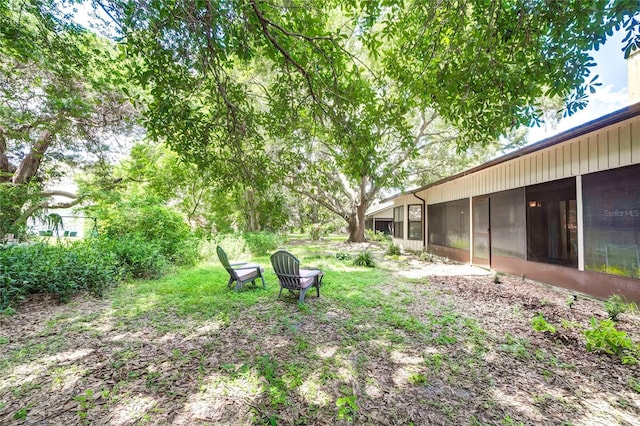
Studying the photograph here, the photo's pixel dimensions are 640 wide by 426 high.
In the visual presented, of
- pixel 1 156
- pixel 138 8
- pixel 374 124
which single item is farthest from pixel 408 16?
pixel 1 156

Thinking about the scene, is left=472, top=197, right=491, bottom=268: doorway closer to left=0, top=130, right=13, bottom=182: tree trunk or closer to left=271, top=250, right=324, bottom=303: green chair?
left=271, top=250, right=324, bottom=303: green chair

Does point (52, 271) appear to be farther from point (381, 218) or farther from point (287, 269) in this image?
point (381, 218)

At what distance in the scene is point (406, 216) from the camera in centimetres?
1340

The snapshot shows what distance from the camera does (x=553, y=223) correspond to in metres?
5.64

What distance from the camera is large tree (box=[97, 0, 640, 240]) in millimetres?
2754

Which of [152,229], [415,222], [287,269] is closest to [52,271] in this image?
[152,229]

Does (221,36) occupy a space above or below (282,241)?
above

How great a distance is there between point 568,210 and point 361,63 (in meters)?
5.06

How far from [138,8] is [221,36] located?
3.21 feet

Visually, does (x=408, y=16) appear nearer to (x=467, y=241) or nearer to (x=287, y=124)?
(x=287, y=124)

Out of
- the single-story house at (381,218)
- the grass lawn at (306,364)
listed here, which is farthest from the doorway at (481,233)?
the single-story house at (381,218)

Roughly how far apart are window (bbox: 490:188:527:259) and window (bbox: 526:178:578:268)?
19 cm

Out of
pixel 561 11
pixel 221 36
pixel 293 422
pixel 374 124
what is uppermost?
pixel 221 36

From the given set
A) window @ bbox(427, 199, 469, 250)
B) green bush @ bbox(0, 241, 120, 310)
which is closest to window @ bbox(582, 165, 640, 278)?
window @ bbox(427, 199, 469, 250)
